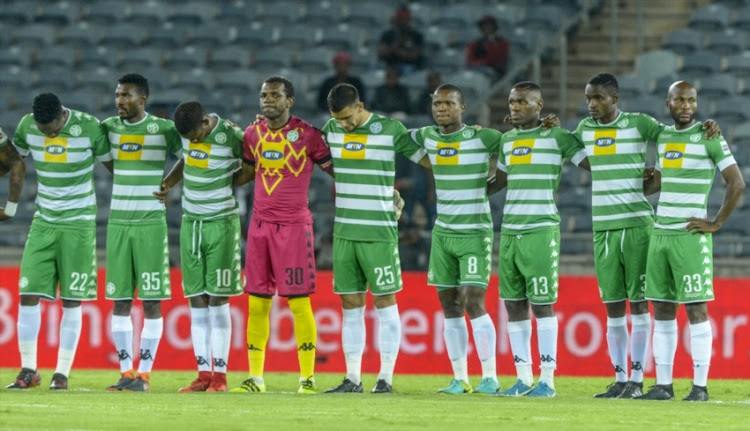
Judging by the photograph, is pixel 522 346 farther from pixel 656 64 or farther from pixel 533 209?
pixel 656 64

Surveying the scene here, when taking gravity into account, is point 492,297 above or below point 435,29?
below

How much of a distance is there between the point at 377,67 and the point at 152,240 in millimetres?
9674

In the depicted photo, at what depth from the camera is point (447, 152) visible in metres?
12.4

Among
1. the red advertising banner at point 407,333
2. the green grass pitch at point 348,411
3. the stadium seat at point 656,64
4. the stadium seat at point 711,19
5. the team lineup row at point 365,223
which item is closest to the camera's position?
the green grass pitch at point 348,411

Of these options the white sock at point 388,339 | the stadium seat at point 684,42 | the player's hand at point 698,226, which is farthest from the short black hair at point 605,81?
the stadium seat at point 684,42

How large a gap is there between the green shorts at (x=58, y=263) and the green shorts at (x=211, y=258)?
0.88 metres

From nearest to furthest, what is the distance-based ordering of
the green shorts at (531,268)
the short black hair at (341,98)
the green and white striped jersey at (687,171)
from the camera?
the green and white striped jersey at (687,171) < the green shorts at (531,268) < the short black hair at (341,98)

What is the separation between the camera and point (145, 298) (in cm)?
1252

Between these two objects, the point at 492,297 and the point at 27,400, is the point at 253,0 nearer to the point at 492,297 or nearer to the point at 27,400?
the point at 492,297

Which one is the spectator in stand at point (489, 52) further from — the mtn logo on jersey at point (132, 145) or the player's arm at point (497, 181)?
the mtn logo on jersey at point (132, 145)

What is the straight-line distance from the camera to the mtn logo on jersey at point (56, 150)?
12.7 m

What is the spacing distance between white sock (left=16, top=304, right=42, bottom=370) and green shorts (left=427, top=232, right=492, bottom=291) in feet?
11.5

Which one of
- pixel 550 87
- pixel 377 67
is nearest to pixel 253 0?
pixel 377 67

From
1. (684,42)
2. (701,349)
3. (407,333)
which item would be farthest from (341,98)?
(684,42)
